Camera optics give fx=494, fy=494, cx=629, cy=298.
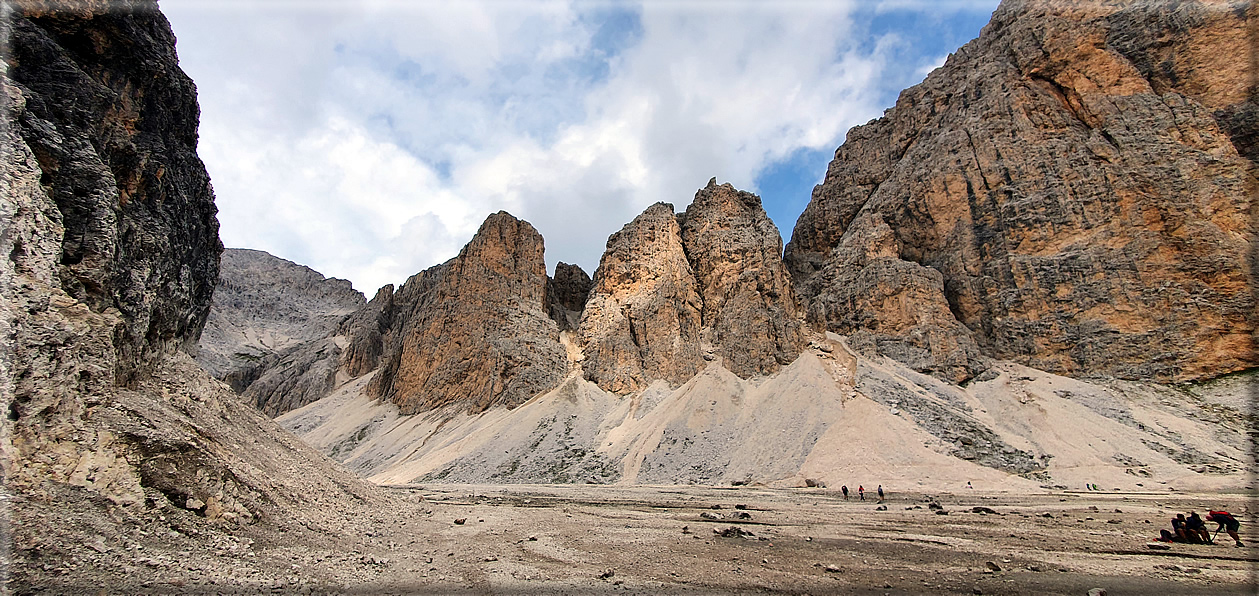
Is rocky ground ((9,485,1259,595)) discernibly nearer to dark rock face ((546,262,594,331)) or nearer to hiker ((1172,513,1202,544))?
hiker ((1172,513,1202,544))

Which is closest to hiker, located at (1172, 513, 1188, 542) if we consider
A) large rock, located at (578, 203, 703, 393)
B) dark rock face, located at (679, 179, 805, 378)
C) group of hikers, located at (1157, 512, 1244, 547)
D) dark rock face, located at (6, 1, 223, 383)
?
group of hikers, located at (1157, 512, 1244, 547)

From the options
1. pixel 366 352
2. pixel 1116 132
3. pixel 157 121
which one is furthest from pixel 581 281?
pixel 1116 132

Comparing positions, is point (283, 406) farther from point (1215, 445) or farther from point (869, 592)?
point (1215, 445)

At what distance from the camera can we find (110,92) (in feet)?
44.9

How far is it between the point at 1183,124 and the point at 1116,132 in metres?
4.70

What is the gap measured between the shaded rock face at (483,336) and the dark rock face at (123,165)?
3554cm

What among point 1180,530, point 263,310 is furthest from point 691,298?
point 263,310

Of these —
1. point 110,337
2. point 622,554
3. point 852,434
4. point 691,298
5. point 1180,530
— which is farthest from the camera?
point 691,298

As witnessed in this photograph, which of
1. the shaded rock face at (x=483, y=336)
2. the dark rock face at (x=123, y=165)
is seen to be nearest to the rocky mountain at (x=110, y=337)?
the dark rock face at (x=123, y=165)

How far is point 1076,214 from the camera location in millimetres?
46500

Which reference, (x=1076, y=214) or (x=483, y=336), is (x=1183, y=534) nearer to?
(x=1076, y=214)

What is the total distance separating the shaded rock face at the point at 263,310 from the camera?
308 feet

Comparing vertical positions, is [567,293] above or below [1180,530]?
above

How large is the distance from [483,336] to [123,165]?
44.6 metres
